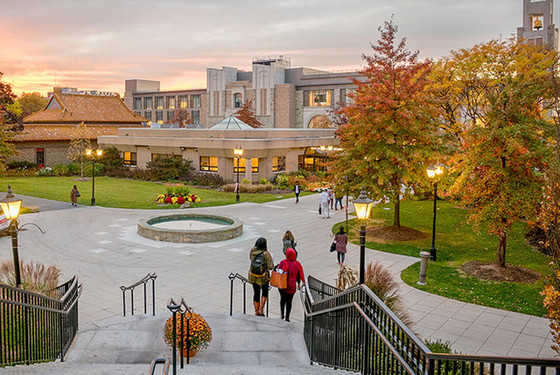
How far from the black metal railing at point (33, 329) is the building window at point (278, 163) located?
34844 millimetres

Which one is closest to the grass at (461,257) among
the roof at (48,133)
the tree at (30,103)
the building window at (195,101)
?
the roof at (48,133)

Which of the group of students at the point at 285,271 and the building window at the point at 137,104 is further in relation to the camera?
the building window at the point at 137,104

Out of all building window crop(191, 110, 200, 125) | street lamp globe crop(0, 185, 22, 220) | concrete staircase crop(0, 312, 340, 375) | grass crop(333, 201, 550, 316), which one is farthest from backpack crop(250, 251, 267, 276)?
building window crop(191, 110, 200, 125)

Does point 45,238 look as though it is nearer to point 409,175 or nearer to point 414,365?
point 409,175

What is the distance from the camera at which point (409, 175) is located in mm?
21016

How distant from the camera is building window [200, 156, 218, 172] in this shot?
4291cm

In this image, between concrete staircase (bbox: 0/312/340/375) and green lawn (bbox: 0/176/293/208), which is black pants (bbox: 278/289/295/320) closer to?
concrete staircase (bbox: 0/312/340/375)

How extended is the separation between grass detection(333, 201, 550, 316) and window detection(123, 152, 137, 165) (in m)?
28.1

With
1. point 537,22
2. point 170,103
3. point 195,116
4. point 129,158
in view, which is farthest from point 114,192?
point 170,103

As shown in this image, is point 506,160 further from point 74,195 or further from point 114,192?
point 114,192

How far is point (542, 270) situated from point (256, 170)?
27.4 metres

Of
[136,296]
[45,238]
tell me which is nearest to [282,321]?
[136,296]

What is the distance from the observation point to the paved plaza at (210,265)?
39.7 ft

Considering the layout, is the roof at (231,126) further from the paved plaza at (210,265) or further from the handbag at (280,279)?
the handbag at (280,279)
